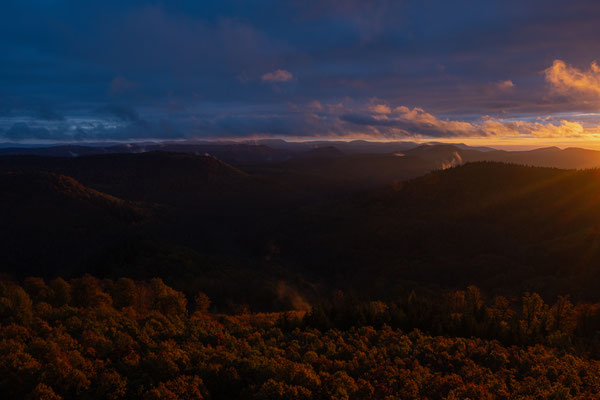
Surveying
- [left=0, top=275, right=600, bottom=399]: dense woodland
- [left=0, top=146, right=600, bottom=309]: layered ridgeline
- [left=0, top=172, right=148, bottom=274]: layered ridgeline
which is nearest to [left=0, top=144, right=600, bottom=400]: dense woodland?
[left=0, top=275, right=600, bottom=399]: dense woodland

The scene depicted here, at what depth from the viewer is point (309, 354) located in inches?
942

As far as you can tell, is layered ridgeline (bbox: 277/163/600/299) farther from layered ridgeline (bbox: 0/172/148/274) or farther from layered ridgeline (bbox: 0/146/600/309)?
layered ridgeline (bbox: 0/172/148/274)

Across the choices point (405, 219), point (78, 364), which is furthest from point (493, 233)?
point (78, 364)

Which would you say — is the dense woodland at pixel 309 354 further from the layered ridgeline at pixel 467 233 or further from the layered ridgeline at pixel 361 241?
the layered ridgeline at pixel 467 233

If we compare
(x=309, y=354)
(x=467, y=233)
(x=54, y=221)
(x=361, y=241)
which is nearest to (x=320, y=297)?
(x=361, y=241)

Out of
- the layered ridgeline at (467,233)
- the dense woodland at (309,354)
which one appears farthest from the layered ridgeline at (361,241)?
the dense woodland at (309,354)

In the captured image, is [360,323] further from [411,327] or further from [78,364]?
[78,364]

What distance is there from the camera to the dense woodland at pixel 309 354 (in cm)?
1789

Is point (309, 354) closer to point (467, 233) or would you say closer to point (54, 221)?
point (467, 233)

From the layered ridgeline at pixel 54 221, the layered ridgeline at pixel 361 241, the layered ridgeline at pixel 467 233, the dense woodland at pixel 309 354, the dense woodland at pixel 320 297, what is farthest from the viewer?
the layered ridgeline at pixel 54 221

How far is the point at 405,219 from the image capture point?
150250 mm

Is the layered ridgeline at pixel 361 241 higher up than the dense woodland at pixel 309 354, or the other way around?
the dense woodland at pixel 309 354

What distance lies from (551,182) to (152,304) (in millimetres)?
166818

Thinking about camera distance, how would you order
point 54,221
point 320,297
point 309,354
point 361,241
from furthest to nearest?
1. point 54,221
2. point 361,241
3. point 320,297
4. point 309,354
